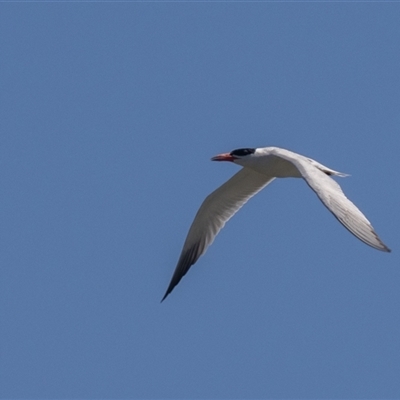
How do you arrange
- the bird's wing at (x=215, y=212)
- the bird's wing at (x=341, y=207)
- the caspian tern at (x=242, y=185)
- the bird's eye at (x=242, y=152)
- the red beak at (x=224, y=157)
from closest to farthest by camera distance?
the bird's wing at (x=341, y=207) < the caspian tern at (x=242, y=185) < the bird's eye at (x=242, y=152) < the red beak at (x=224, y=157) < the bird's wing at (x=215, y=212)

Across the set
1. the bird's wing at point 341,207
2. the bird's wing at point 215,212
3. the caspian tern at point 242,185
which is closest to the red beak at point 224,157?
the caspian tern at point 242,185

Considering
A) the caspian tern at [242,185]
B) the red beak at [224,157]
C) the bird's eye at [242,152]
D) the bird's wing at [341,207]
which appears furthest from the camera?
the red beak at [224,157]

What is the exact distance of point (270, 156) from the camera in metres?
14.4

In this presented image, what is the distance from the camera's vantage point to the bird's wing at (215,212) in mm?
15727

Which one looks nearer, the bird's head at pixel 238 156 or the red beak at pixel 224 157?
the bird's head at pixel 238 156

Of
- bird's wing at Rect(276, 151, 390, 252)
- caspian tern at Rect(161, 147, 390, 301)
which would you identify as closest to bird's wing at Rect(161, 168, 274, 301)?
caspian tern at Rect(161, 147, 390, 301)

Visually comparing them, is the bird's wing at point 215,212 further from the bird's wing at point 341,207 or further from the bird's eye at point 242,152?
the bird's wing at point 341,207

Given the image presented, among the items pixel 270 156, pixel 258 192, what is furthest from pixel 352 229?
pixel 258 192

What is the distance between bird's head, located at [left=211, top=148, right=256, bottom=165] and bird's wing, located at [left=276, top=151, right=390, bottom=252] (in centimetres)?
210

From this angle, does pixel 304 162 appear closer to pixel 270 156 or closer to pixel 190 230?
pixel 270 156

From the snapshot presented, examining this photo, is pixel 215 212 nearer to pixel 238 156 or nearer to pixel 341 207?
pixel 238 156

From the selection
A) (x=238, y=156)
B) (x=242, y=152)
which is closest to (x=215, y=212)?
(x=238, y=156)

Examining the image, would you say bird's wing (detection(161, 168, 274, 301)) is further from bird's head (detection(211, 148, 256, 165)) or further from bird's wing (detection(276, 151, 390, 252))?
bird's wing (detection(276, 151, 390, 252))

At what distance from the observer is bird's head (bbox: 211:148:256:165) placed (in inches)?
583
